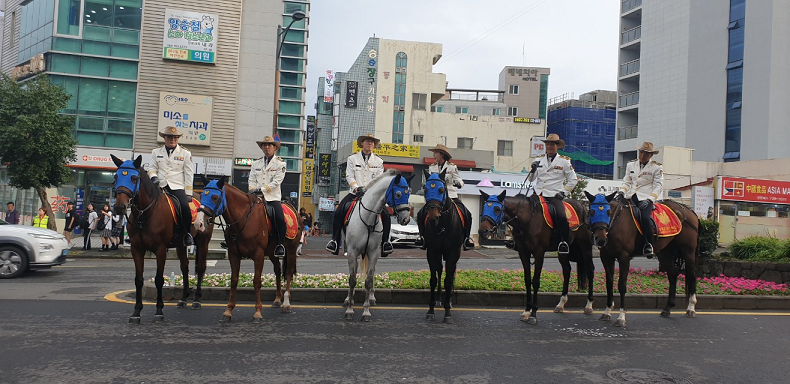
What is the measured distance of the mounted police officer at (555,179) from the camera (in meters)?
10.0

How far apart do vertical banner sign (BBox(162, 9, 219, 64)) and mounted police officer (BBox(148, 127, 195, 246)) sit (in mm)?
28338

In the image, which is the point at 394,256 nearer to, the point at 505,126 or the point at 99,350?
the point at 99,350

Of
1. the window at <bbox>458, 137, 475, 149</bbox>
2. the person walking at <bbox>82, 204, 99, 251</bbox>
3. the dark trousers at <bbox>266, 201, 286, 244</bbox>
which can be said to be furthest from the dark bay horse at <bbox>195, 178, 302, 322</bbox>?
the window at <bbox>458, 137, 475, 149</bbox>

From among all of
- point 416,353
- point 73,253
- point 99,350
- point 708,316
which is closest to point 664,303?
point 708,316

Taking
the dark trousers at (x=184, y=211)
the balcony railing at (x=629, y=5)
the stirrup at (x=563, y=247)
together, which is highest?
the balcony railing at (x=629, y=5)

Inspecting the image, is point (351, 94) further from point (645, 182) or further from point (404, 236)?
point (645, 182)

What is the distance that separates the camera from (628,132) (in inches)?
2136

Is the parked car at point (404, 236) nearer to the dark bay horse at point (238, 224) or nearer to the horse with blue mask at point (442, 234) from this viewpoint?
the horse with blue mask at point (442, 234)

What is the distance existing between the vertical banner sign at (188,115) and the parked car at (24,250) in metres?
21.4

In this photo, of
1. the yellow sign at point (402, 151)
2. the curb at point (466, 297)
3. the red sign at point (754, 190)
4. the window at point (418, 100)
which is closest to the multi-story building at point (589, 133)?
the window at point (418, 100)

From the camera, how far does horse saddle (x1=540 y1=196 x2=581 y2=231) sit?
32.6ft

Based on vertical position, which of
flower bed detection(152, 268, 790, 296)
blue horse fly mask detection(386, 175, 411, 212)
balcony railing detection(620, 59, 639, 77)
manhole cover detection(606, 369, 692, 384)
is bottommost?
manhole cover detection(606, 369, 692, 384)

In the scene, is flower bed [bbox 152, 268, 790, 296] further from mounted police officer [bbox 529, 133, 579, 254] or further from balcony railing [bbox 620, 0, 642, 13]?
balcony railing [bbox 620, 0, 642, 13]

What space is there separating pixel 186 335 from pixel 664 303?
897 centimetres
